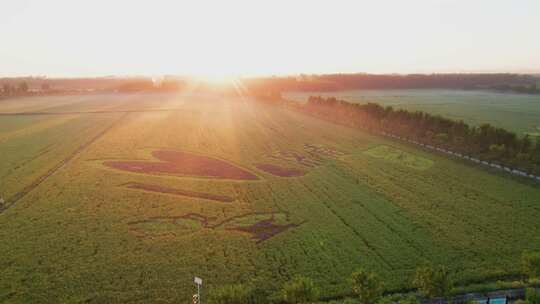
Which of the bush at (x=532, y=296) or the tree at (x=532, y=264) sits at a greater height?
the tree at (x=532, y=264)

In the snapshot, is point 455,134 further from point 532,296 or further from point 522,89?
point 522,89

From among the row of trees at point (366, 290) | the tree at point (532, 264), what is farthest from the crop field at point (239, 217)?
the tree at point (532, 264)

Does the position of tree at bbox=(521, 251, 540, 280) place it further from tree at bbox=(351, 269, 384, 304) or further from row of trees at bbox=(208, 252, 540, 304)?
tree at bbox=(351, 269, 384, 304)

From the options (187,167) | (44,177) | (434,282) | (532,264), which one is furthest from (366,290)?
(44,177)

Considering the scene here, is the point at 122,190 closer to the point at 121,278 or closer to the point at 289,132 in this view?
the point at 121,278

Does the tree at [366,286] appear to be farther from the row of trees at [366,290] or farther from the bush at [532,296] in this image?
the bush at [532,296]

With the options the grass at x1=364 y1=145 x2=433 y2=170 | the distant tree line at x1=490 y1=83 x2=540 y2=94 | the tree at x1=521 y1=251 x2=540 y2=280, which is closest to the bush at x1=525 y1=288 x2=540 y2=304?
the tree at x1=521 y1=251 x2=540 y2=280
